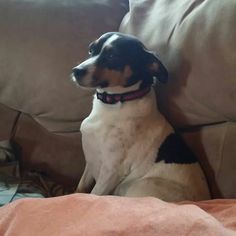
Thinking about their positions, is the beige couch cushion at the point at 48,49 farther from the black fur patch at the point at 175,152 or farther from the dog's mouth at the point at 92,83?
the black fur patch at the point at 175,152

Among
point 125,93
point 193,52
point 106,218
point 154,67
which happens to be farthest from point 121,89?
point 106,218

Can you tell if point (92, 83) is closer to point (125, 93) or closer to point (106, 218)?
point (125, 93)

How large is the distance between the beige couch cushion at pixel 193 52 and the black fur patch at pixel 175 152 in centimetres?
6

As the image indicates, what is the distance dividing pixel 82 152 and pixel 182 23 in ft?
2.16

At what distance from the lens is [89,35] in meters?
1.63

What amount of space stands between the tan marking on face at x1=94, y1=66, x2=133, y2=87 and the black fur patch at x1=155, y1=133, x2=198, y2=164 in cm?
26

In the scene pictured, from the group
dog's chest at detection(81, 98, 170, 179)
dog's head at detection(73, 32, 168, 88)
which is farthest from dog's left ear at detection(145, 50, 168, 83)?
dog's chest at detection(81, 98, 170, 179)

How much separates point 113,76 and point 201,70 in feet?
1.00

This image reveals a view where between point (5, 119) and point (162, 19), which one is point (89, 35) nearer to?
point (162, 19)

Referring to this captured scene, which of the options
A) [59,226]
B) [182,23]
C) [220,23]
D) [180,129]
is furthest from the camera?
[180,129]

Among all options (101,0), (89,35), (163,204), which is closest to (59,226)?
(163,204)

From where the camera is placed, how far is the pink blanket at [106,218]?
95cm

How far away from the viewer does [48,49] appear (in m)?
1.61

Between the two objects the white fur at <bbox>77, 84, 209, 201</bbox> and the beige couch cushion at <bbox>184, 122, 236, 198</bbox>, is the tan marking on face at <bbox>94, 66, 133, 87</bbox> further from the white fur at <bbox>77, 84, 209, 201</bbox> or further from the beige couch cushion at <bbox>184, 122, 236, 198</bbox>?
the beige couch cushion at <bbox>184, 122, 236, 198</bbox>
